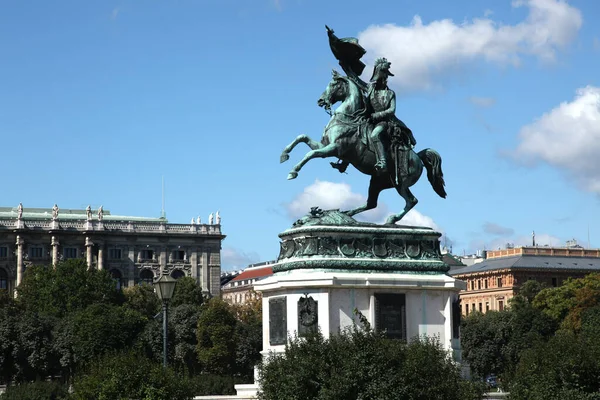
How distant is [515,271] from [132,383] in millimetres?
125765

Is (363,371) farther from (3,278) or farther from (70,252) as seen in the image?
(70,252)

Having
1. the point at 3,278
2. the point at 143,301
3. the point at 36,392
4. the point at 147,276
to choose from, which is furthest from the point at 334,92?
the point at 147,276

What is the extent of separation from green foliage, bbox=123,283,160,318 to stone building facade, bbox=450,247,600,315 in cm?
3850

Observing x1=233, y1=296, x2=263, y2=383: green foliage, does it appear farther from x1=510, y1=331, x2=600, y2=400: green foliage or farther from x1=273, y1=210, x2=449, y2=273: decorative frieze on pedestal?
x1=510, y1=331, x2=600, y2=400: green foliage

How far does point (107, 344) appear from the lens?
8781 cm

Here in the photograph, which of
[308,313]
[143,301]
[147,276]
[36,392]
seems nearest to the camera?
[308,313]

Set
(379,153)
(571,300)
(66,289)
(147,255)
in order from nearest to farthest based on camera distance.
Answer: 1. (379,153)
2. (571,300)
3. (66,289)
4. (147,255)

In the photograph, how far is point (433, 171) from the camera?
37500 millimetres

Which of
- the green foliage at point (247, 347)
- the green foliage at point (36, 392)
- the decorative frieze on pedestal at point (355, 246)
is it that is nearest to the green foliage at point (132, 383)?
the decorative frieze on pedestal at point (355, 246)

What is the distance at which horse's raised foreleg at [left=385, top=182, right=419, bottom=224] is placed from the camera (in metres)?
36.4

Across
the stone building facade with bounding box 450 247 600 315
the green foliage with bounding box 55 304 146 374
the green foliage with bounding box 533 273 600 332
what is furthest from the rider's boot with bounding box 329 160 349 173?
the stone building facade with bounding box 450 247 600 315

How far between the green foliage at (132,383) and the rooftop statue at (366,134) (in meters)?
5.93

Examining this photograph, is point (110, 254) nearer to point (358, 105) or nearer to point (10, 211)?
point (10, 211)

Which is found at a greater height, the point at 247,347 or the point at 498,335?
the point at 498,335
